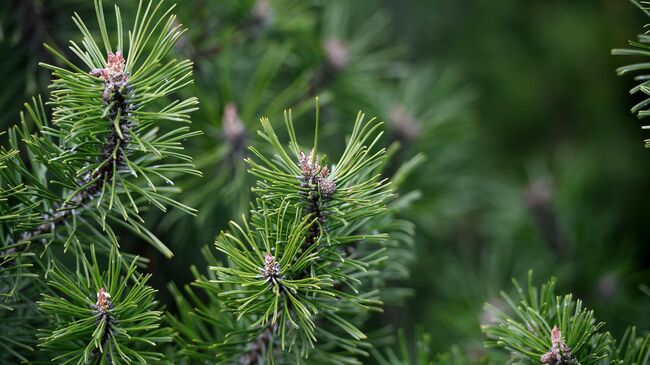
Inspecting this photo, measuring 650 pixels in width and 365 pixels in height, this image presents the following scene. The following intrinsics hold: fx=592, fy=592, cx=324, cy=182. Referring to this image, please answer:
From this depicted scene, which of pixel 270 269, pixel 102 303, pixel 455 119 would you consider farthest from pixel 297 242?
pixel 455 119

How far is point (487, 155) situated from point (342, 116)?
21.6 inches

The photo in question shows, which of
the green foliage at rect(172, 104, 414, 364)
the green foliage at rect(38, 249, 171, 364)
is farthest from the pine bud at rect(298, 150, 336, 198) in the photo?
the green foliage at rect(38, 249, 171, 364)

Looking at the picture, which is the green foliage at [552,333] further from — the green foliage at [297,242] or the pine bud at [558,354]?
the green foliage at [297,242]

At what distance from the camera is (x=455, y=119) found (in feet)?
3.44

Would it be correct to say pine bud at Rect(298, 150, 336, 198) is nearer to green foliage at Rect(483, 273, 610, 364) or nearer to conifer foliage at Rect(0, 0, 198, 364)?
conifer foliage at Rect(0, 0, 198, 364)

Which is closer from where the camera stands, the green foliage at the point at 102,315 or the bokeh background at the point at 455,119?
the green foliage at the point at 102,315

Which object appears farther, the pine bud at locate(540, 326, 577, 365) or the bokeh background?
the bokeh background

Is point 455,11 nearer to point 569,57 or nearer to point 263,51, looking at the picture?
point 569,57

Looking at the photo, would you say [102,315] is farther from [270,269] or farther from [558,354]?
[558,354]

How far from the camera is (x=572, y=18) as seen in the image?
1.32 metres

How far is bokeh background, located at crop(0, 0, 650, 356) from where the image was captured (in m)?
0.76

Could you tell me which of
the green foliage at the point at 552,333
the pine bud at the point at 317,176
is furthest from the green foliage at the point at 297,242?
the green foliage at the point at 552,333

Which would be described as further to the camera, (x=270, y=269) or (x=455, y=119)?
(x=455, y=119)

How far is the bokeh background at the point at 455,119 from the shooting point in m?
0.76
